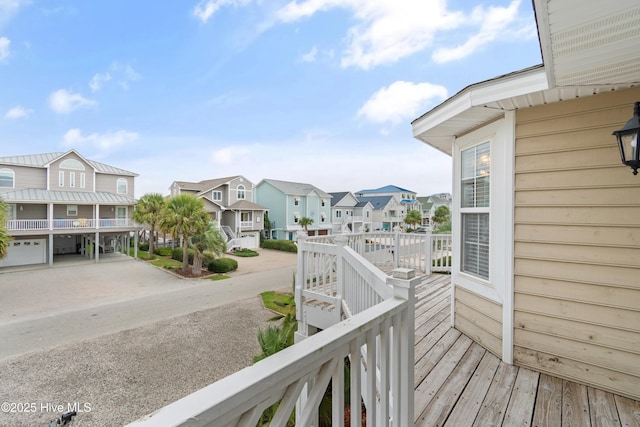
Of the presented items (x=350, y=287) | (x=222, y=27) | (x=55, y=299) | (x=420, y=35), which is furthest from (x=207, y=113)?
(x=350, y=287)

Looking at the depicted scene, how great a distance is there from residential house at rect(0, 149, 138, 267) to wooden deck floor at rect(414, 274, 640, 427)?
20609 millimetres

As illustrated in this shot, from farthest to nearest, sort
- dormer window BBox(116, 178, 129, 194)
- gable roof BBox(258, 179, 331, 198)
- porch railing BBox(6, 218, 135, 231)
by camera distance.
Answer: gable roof BBox(258, 179, 331, 198) → dormer window BBox(116, 178, 129, 194) → porch railing BBox(6, 218, 135, 231)

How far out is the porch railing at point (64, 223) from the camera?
15.1 m

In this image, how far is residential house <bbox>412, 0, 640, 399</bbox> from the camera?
2316 millimetres

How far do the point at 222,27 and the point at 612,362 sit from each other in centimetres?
1466

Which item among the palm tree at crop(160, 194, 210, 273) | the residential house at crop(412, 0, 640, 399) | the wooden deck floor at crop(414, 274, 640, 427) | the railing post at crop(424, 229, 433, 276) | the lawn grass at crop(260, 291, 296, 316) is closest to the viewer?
the wooden deck floor at crop(414, 274, 640, 427)

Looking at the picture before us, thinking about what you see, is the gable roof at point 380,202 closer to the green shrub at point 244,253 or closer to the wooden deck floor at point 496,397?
the green shrub at point 244,253

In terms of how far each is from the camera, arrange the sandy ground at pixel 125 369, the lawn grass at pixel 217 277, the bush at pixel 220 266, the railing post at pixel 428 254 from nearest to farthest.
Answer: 1. the sandy ground at pixel 125 369
2. the railing post at pixel 428 254
3. the lawn grass at pixel 217 277
4. the bush at pixel 220 266

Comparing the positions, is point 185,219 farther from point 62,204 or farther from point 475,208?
point 475,208

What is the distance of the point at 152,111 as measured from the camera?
1877 centimetres

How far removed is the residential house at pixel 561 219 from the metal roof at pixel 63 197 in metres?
21.0

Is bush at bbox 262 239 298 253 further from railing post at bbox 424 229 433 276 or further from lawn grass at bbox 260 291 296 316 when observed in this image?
railing post at bbox 424 229 433 276

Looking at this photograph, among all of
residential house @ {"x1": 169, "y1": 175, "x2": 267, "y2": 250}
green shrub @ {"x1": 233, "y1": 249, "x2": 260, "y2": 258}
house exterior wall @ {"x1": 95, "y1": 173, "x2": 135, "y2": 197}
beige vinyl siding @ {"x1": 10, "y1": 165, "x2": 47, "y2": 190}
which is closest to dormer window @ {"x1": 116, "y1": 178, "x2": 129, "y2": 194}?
house exterior wall @ {"x1": 95, "y1": 173, "x2": 135, "y2": 197}

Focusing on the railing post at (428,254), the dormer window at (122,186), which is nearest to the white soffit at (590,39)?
the railing post at (428,254)
